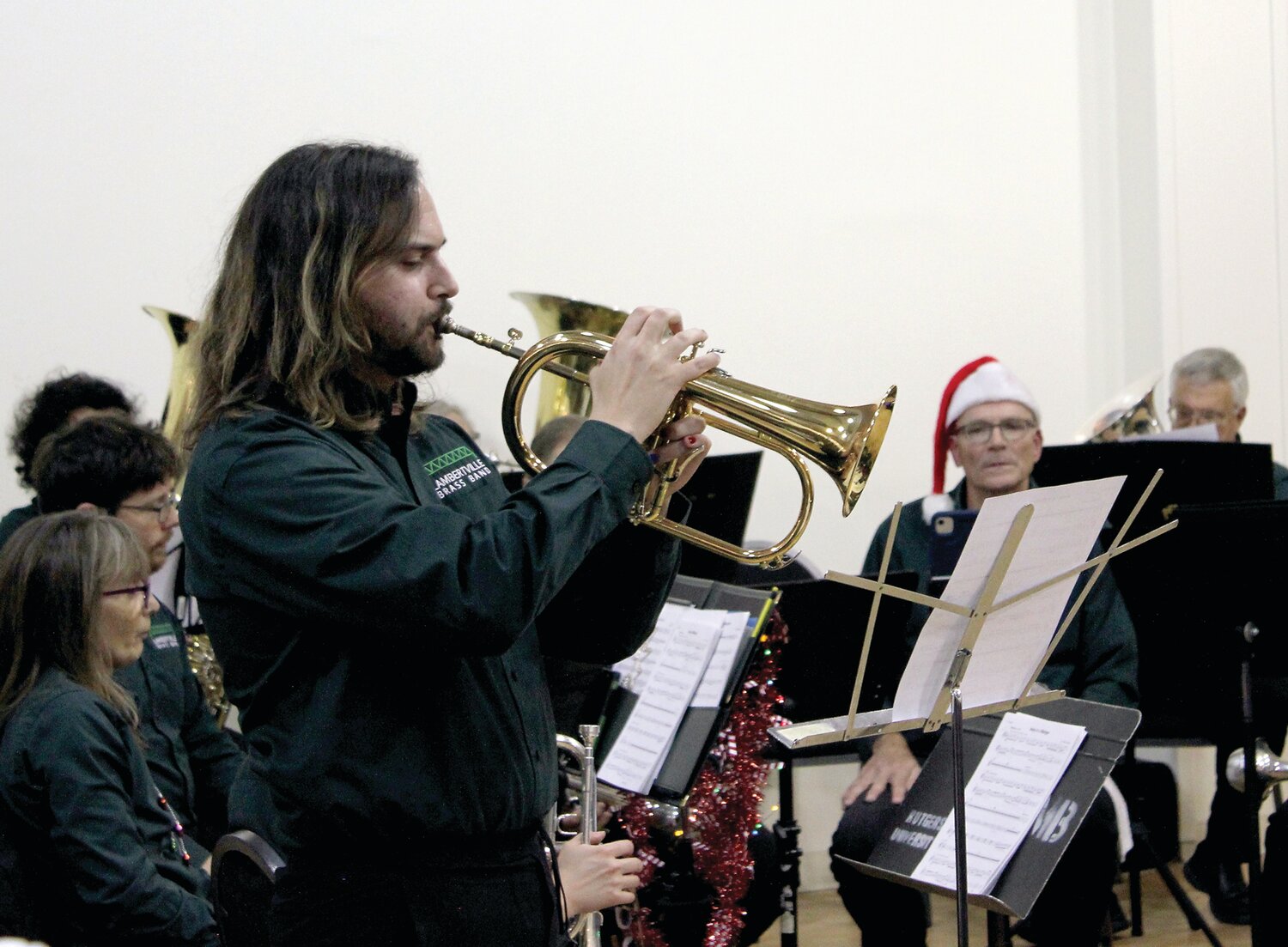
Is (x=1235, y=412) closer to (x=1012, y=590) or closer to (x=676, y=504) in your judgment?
(x=676, y=504)

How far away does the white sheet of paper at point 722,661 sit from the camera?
2.92 m

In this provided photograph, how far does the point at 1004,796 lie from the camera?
289 centimetres

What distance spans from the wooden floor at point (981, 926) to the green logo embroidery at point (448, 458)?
2.82 meters

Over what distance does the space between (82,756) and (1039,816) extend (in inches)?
71.3

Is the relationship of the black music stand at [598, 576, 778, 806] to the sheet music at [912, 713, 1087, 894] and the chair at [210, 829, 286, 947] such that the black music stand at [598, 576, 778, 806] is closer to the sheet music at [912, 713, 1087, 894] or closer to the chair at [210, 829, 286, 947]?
the sheet music at [912, 713, 1087, 894]

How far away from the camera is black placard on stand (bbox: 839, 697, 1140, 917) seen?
2.72 metres

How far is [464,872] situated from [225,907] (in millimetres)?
398

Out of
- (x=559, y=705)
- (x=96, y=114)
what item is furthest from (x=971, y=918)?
(x=96, y=114)

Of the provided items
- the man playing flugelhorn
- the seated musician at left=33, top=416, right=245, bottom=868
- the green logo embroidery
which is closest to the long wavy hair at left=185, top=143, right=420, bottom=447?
the man playing flugelhorn

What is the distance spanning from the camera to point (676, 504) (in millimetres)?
3154

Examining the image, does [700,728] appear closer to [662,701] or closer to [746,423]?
[662,701]

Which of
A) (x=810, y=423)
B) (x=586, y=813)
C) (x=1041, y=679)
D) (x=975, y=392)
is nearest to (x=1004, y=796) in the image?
(x=1041, y=679)

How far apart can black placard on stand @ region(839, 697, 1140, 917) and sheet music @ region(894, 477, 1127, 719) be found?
535mm

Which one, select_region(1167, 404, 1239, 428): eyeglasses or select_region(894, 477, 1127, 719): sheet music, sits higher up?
select_region(1167, 404, 1239, 428): eyeglasses
